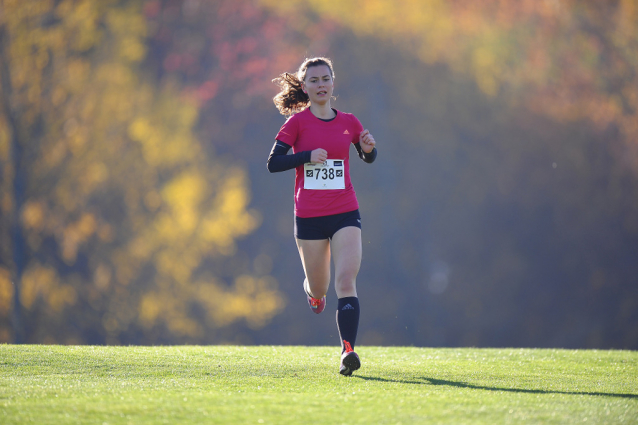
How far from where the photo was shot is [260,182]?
866 inches

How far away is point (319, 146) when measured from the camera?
509cm

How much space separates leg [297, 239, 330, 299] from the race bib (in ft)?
1.25

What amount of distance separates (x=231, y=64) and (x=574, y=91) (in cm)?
925

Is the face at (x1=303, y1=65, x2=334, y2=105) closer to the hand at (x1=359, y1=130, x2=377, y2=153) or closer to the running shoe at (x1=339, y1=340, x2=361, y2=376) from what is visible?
the hand at (x1=359, y1=130, x2=377, y2=153)

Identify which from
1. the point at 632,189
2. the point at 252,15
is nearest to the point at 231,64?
the point at 252,15

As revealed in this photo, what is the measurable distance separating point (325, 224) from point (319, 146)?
0.53 m

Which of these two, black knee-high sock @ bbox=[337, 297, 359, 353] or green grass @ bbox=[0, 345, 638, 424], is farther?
black knee-high sock @ bbox=[337, 297, 359, 353]

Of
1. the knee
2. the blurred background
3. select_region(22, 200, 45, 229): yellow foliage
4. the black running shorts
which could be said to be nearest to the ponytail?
the black running shorts

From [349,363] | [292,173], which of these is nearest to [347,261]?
[349,363]

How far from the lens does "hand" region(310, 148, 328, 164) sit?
482 centimetres

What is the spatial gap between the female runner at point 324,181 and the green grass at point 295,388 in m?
0.67

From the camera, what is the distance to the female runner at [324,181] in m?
4.88

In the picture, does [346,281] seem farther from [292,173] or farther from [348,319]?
[292,173]

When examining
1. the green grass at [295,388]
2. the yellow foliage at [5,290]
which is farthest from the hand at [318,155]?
the yellow foliage at [5,290]
